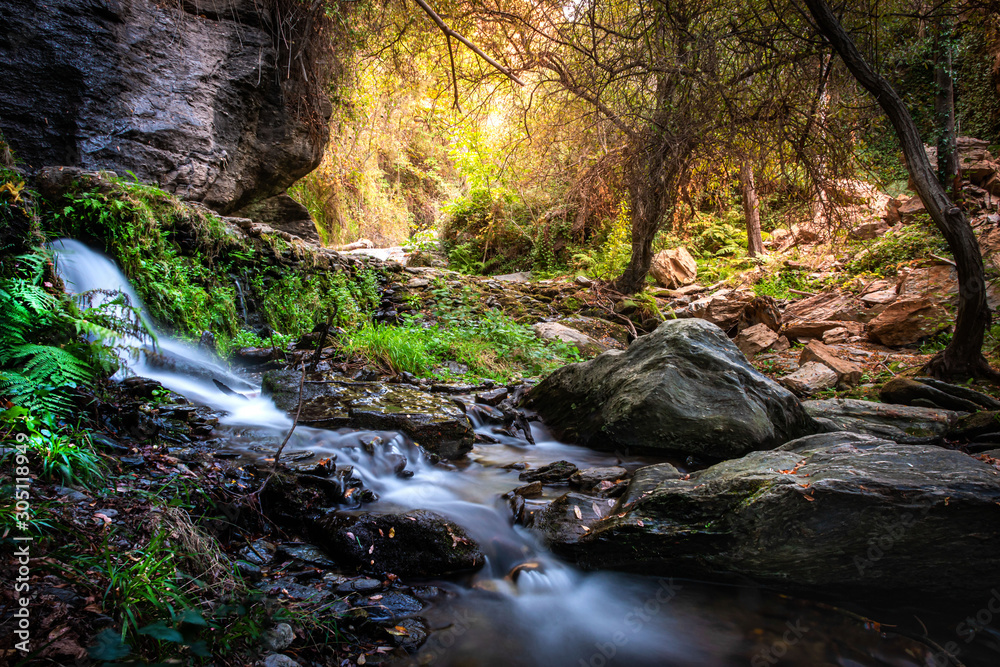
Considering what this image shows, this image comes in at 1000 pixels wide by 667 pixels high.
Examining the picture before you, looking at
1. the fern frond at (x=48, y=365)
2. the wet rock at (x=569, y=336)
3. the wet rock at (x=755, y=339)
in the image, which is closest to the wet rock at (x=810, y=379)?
the wet rock at (x=755, y=339)

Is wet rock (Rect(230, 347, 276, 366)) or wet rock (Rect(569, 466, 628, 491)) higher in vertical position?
wet rock (Rect(230, 347, 276, 366))

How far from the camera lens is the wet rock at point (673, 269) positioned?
1123 cm

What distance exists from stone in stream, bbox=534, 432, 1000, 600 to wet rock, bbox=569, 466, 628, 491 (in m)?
0.66

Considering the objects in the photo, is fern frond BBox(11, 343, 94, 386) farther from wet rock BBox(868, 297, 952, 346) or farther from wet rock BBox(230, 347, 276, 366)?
wet rock BBox(868, 297, 952, 346)

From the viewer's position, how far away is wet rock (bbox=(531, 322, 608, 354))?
25.8 ft

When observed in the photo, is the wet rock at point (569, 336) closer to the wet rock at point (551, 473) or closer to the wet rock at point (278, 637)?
the wet rock at point (551, 473)

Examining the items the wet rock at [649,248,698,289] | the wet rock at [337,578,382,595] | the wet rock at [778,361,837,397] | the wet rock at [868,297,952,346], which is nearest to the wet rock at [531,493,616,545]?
the wet rock at [337,578,382,595]

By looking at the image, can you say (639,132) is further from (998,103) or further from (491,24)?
(998,103)

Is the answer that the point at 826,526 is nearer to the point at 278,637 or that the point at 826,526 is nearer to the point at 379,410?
the point at 278,637

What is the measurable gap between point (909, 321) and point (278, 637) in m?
8.26

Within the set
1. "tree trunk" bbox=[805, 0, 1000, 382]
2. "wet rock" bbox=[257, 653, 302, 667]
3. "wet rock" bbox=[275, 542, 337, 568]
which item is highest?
"tree trunk" bbox=[805, 0, 1000, 382]

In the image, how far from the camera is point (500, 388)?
5895 millimetres

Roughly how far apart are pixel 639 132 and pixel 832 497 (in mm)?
5171

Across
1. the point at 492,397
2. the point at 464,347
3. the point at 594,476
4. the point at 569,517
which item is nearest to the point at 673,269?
the point at 464,347
